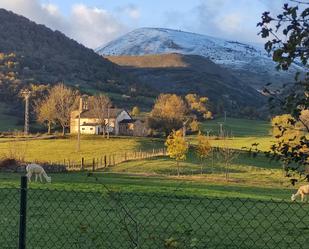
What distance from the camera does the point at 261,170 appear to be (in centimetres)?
7644

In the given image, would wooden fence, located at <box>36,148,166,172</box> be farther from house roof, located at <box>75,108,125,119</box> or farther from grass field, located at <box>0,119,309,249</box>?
grass field, located at <box>0,119,309,249</box>

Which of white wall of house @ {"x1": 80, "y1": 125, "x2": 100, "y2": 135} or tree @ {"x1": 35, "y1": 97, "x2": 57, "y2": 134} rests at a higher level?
tree @ {"x1": 35, "y1": 97, "x2": 57, "y2": 134}

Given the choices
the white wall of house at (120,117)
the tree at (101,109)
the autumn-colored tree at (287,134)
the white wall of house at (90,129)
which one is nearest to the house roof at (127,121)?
the white wall of house at (120,117)

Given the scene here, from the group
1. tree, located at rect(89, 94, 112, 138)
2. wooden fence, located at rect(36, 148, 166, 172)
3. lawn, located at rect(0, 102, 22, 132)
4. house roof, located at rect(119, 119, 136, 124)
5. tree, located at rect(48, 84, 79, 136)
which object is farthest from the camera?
house roof, located at rect(119, 119, 136, 124)

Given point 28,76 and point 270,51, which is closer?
point 270,51

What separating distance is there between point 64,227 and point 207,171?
193 ft

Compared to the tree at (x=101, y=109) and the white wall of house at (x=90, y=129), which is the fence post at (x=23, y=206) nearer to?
the tree at (x=101, y=109)

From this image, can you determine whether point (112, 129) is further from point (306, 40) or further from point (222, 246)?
point (306, 40)

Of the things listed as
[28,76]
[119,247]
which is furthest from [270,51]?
[28,76]

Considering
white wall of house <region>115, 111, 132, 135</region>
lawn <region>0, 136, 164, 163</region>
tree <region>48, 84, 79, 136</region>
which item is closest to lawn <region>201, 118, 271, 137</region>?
white wall of house <region>115, 111, 132, 135</region>

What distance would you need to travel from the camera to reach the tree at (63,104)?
4993 inches

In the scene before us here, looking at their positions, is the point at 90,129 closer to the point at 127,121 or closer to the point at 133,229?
the point at 127,121

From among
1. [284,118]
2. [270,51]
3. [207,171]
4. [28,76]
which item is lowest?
[207,171]

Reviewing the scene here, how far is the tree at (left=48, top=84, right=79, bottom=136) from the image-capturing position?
127 metres
